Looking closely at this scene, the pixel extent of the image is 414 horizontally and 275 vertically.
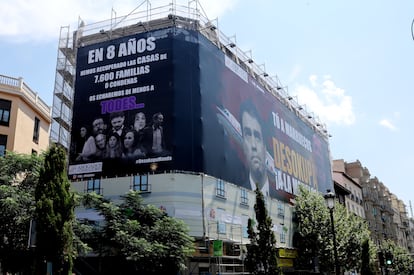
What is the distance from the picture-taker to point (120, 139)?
3012 cm

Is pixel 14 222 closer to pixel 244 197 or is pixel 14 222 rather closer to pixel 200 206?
pixel 200 206

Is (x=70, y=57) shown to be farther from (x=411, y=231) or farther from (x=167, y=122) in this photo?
(x=411, y=231)

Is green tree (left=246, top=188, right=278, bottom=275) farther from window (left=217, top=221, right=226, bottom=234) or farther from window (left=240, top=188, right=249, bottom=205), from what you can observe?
window (left=240, top=188, right=249, bottom=205)

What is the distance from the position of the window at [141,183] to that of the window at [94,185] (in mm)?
2587

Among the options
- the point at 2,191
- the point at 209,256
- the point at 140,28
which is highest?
the point at 140,28

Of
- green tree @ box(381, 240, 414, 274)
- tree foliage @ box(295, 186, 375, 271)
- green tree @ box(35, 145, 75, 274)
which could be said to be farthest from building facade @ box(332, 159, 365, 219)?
green tree @ box(35, 145, 75, 274)

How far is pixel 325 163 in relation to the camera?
53281 mm

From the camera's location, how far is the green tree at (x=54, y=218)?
1742 cm

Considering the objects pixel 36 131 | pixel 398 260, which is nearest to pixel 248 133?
pixel 36 131

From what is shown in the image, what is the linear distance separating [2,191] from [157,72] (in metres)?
12.9

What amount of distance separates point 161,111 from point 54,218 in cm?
1329

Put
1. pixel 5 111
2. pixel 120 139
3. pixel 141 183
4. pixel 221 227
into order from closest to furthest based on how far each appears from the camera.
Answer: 1. pixel 141 183
2. pixel 221 227
3. pixel 120 139
4. pixel 5 111

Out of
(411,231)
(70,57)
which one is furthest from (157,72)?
(411,231)

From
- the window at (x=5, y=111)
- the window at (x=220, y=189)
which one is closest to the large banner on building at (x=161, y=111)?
the window at (x=220, y=189)
